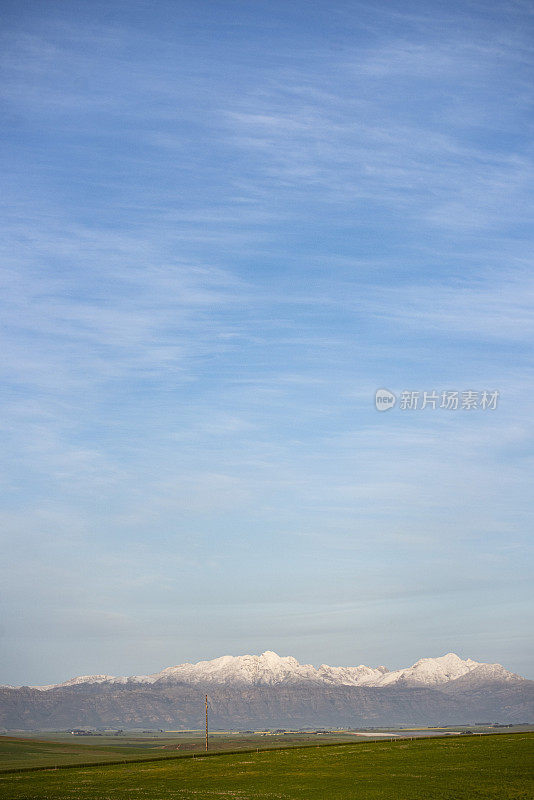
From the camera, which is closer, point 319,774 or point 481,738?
point 319,774

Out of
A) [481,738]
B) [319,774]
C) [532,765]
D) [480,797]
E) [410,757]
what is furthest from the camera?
[481,738]

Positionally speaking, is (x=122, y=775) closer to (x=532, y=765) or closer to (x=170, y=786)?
(x=170, y=786)

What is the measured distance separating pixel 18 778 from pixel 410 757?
5549cm

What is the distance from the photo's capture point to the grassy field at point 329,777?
78062 mm

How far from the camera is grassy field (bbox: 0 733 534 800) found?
78.1 meters

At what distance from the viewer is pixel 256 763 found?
112 metres

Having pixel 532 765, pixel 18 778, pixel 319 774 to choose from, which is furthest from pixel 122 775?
pixel 532 765

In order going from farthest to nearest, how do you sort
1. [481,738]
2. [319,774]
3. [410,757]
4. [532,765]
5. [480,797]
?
[481,738] < [410,757] < [319,774] < [532,765] < [480,797]

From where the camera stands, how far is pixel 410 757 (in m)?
105

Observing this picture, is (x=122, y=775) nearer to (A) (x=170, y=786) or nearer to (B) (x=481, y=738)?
(A) (x=170, y=786)

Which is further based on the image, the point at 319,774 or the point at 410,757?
the point at 410,757

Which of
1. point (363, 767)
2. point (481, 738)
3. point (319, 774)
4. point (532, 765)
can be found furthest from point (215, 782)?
point (481, 738)

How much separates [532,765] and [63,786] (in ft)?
182

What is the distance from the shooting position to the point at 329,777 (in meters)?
92.8
